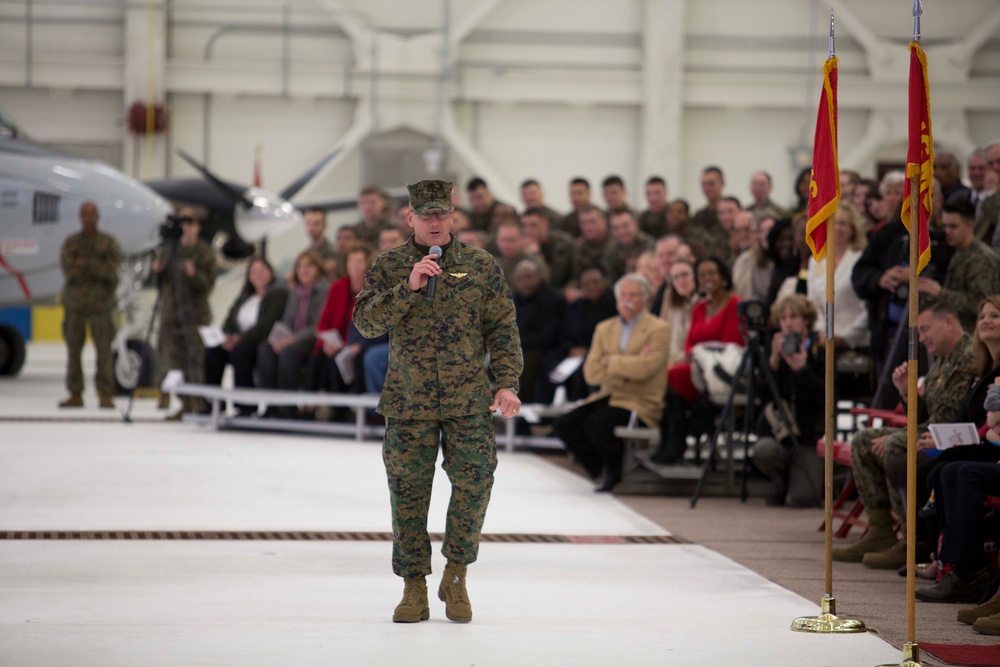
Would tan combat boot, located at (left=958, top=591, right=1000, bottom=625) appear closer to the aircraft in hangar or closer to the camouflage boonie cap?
the camouflage boonie cap

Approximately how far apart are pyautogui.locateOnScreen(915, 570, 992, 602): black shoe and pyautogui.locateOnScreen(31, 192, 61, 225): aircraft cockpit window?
10.3 metres

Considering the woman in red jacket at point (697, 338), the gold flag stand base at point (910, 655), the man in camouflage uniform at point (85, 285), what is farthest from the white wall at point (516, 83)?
the gold flag stand base at point (910, 655)

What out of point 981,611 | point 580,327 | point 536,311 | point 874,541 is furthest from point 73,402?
point 981,611

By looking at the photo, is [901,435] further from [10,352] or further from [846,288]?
[10,352]

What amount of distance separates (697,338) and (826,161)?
347 centimetres

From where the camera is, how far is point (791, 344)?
722 cm

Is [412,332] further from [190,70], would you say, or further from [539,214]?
[190,70]

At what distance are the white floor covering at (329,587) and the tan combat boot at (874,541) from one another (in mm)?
500

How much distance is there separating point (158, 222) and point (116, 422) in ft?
9.55

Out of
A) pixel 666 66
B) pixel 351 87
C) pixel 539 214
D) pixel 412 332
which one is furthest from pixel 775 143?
pixel 412 332

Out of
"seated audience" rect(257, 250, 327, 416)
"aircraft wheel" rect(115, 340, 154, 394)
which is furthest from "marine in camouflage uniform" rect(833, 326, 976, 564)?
"aircraft wheel" rect(115, 340, 154, 394)

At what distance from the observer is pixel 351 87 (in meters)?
20.0

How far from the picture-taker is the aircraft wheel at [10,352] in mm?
15156

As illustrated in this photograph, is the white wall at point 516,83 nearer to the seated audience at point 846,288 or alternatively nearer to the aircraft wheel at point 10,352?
the aircraft wheel at point 10,352
